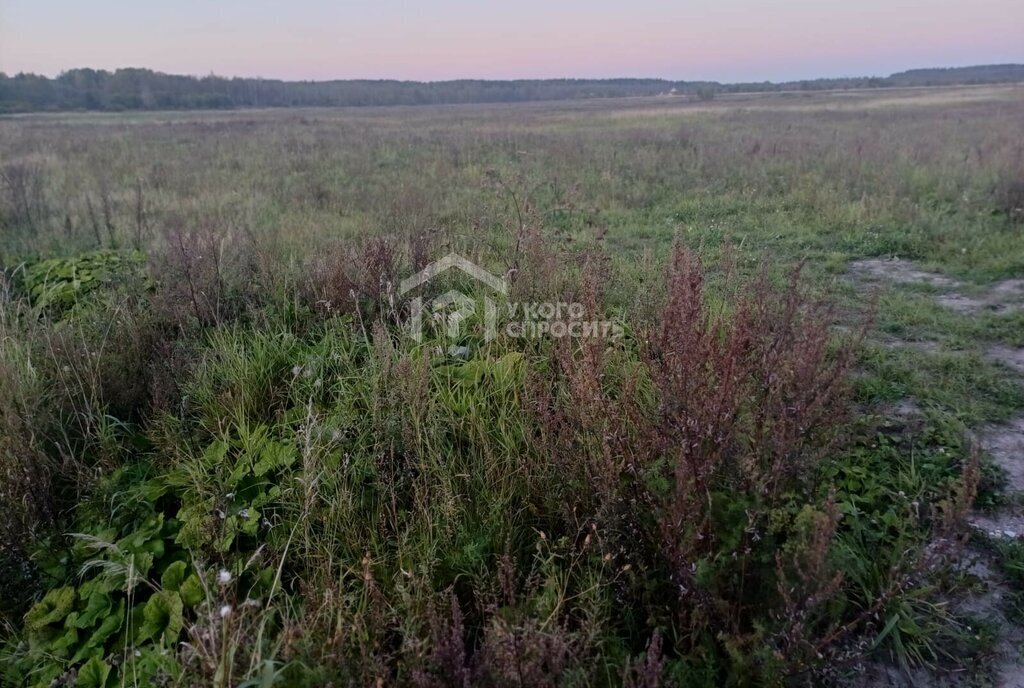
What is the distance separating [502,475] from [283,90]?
304 ft

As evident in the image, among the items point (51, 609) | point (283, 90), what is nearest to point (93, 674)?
point (51, 609)

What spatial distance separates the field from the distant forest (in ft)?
140

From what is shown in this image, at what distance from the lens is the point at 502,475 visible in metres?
2.76

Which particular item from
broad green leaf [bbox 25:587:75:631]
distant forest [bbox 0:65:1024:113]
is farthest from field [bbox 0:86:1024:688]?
distant forest [bbox 0:65:1024:113]

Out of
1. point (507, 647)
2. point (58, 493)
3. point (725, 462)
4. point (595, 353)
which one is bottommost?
point (58, 493)

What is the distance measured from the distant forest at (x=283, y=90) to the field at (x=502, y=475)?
140 ft

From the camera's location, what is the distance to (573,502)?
8.32ft

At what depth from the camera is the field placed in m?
1.92

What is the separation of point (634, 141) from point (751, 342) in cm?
1617

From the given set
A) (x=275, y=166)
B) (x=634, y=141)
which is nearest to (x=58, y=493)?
(x=275, y=166)

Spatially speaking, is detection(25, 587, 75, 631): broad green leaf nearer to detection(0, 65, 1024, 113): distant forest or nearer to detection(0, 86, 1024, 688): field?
detection(0, 86, 1024, 688): field

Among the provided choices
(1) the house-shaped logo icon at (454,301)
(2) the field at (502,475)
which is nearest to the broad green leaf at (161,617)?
(2) the field at (502,475)

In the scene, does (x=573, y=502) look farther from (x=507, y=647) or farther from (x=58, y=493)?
(x=58, y=493)

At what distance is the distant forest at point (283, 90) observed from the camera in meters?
56.5
